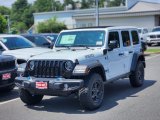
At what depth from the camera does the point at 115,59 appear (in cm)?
952

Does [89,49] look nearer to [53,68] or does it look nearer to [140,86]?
[53,68]

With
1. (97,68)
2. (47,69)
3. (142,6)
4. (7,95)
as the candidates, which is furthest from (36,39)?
(142,6)

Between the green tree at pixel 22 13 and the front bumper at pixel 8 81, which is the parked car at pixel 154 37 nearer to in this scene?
the front bumper at pixel 8 81

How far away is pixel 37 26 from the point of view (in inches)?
2290

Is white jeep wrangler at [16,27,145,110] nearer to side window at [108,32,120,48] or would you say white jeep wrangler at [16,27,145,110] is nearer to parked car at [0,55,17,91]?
side window at [108,32,120,48]

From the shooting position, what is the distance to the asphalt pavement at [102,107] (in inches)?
298

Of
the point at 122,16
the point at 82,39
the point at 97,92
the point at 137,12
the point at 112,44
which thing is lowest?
the point at 97,92

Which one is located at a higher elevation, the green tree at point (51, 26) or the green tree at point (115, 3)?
the green tree at point (115, 3)

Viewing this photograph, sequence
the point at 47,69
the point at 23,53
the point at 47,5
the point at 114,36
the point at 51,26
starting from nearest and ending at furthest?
the point at 47,69 < the point at 114,36 < the point at 23,53 < the point at 51,26 < the point at 47,5

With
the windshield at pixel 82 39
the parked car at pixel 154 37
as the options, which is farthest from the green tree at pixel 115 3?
the windshield at pixel 82 39

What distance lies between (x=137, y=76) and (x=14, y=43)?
16.7 feet

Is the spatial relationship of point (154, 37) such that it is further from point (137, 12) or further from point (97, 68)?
point (97, 68)

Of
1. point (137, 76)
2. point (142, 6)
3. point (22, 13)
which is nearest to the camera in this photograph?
point (137, 76)

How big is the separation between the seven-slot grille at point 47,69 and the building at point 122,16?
40.5m
